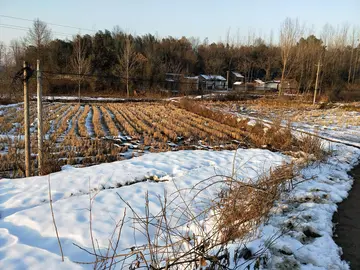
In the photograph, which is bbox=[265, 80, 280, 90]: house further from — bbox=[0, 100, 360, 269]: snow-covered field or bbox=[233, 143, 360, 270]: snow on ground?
bbox=[233, 143, 360, 270]: snow on ground

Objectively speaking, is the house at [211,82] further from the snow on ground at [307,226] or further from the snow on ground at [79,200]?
the snow on ground at [307,226]

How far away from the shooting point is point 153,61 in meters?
42.5

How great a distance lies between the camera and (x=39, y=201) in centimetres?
455

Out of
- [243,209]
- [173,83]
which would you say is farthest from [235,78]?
[243,209]

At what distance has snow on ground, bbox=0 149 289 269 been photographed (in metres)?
3.03

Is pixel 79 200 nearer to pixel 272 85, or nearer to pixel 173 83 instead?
pixel 173 83

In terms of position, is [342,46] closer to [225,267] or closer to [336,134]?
[336,134]

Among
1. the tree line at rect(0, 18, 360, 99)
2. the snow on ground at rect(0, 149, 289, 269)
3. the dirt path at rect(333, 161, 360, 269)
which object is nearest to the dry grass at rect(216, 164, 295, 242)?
the snow on ground at rect(0, 149, 289, 269)

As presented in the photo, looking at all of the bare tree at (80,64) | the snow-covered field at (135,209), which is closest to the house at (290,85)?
the bare tree at (80,64)

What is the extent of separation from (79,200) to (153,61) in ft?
133

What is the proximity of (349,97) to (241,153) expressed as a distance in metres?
32.7

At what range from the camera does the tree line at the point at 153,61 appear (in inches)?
1385

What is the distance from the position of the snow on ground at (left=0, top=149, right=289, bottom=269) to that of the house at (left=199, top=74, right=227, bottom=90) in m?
41.6

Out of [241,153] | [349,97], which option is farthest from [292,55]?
[241,153]
